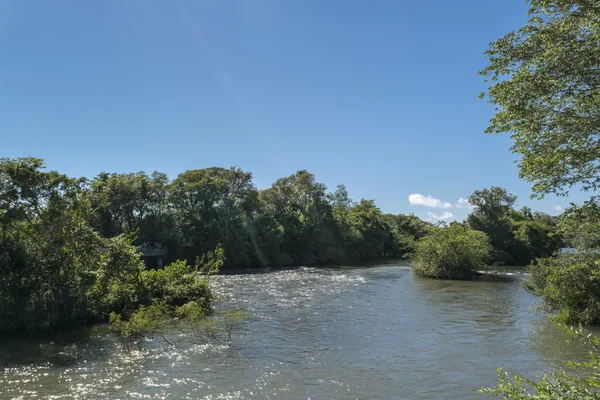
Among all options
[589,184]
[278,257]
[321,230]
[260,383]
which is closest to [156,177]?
[278,257]

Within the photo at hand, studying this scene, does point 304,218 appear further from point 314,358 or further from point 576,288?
point 314,358

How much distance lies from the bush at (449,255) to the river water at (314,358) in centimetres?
1596

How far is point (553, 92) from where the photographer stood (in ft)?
36.0

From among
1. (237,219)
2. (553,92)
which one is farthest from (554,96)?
(237,219)

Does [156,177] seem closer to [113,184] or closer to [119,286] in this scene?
[113,184]

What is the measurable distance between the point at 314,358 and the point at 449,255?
28037mm

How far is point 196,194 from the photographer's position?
190 feet

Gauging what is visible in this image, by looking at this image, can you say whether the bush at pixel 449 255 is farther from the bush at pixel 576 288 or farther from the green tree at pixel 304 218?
the green tree at pixel 304 218

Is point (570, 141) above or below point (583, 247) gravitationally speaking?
above

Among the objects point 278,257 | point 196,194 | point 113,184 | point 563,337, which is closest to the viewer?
point 563,337

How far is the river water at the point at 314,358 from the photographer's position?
35.7ft

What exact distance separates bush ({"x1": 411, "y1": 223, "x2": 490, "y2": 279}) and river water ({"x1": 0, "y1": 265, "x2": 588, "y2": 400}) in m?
16.0

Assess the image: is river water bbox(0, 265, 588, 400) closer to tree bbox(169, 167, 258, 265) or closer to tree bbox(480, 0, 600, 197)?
tree bbox(480, 0, 600, 197)

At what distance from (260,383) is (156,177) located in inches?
2087
